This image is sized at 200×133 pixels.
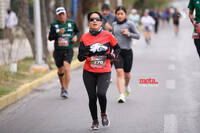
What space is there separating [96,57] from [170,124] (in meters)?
1.54

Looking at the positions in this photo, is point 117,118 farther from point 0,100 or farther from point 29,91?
point 29,91

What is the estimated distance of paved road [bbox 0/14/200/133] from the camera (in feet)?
23.6

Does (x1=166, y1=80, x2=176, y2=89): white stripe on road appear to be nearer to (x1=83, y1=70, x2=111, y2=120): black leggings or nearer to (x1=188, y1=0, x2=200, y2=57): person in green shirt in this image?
(x1=188, y1=0, x2=200, y2=57): person in green shirt

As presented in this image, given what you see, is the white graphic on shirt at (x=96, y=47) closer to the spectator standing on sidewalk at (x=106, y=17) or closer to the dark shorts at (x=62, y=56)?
the dark shorts at (x=62, y=56)

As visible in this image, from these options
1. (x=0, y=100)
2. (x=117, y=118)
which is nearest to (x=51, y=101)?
(x=0, y=100)

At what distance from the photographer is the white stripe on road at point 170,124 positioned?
685 centimetres

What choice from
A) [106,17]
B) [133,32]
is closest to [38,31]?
[106,17]

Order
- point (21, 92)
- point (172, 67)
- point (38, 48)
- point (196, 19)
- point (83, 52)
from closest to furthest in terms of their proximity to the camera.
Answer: point (83, 52), point (196, 19), point (21, 92), point (38, 48), point (172, 67)

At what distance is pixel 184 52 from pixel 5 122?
552 inches

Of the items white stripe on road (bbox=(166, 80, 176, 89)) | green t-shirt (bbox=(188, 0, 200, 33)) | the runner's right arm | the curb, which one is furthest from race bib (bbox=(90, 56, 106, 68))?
white stripe on road (bbox=(166, 80, 176, 89))

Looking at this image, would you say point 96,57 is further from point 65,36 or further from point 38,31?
point 38,31

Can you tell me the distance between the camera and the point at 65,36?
991 cm

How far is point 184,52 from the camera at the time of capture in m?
20.9

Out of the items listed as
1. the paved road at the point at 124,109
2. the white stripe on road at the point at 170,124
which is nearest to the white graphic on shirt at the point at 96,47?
the paved road at the point at 124,109
